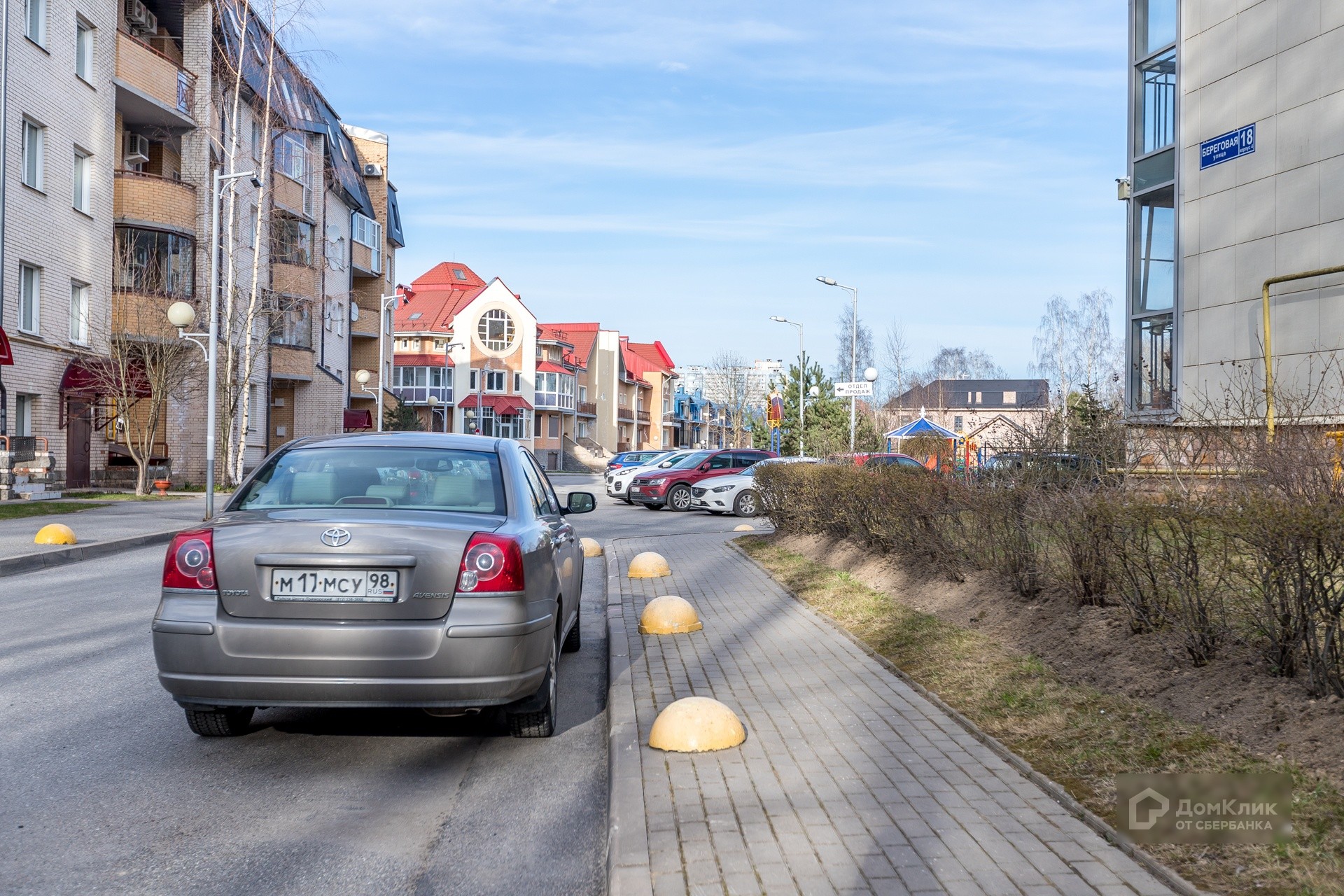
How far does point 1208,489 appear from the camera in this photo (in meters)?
5.71

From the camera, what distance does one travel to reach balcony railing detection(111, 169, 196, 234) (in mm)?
29047

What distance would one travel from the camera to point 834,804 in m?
4.21

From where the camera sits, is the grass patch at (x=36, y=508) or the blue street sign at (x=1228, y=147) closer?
the blue street sign at (x=1228, y=147)

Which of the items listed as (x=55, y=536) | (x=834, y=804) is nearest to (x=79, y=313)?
(x=55, y=536)

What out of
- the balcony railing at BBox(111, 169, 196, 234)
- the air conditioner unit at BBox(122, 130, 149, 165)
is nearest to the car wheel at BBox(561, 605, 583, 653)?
the balcony railing at BBox(111, 169, 196, 234)

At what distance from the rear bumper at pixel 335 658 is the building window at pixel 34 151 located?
2405cm

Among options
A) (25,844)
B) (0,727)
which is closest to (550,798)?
(25,844)

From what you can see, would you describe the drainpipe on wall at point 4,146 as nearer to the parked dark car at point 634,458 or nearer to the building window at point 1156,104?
the parked dark car at point 634,458

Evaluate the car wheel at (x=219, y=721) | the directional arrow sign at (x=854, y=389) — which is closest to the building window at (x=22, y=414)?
the directional arrow sign at (x=854, y=389)

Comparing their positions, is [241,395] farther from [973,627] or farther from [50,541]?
[973,627]

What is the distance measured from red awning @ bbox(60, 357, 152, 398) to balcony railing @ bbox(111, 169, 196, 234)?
4677 millimetres

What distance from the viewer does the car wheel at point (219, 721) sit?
5.39 meters

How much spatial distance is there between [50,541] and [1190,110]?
17.8m

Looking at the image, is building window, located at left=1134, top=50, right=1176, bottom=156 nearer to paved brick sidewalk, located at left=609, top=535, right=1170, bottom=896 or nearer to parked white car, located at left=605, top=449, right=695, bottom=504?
parked white car, located at left=605, top=449, right=695, bottom=504
